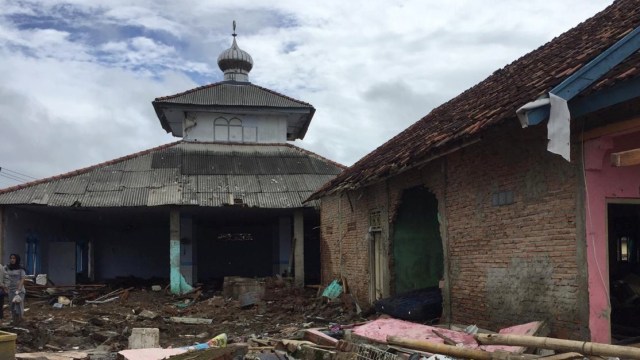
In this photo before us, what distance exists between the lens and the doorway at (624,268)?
9.19 meters

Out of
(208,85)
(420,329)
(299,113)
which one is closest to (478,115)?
(420,329)

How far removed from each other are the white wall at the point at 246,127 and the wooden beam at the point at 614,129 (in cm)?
1792

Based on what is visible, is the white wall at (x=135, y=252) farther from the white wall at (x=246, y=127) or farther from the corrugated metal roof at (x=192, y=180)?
the corrugated metal roof at (x=192, y=180)

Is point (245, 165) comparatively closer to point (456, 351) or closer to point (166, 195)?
point (166, 195)

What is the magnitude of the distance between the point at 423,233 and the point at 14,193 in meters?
13.2

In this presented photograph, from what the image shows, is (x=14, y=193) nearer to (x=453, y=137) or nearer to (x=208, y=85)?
(x=208, y=85)

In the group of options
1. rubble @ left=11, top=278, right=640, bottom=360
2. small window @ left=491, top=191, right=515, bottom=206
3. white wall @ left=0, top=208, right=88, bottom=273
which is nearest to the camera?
rubble @ left=11, top=278, right=640, bottom=360

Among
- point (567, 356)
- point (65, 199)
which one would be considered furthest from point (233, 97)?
point (567, 356)

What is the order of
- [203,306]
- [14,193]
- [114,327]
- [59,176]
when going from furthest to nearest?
[59,176] → [14,193] → [203,306] → [114,327]

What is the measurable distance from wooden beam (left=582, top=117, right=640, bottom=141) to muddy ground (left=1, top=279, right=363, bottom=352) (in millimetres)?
5728

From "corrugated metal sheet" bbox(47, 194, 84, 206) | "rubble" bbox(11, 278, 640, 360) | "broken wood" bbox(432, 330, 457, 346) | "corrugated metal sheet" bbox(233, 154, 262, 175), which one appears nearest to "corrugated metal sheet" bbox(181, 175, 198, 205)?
"corrugated metal sheet" bbox(233, 154, 262, 175)

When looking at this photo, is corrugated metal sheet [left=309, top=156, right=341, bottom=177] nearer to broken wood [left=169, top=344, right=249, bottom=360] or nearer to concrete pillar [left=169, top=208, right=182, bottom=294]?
concrete pillar [left=169, top=208, right=182, bottom=294]

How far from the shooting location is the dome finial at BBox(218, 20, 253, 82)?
86.8ft

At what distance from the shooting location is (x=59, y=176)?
66.1 feet
